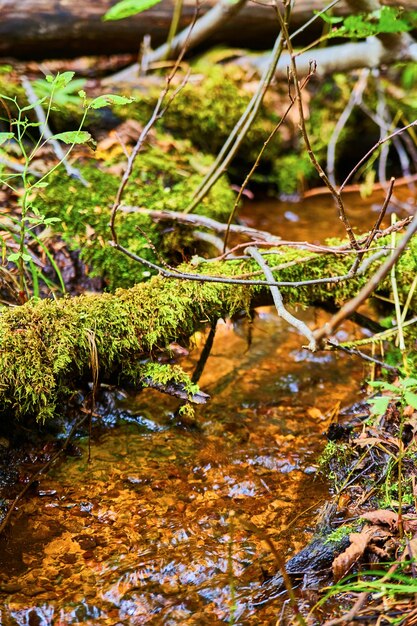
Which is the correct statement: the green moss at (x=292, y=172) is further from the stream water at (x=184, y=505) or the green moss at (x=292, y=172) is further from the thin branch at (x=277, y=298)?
the thin branch at (x=277, y=298)

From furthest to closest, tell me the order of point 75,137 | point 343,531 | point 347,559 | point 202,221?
point 202,221
point 75,137
point 343,531
point 347,559

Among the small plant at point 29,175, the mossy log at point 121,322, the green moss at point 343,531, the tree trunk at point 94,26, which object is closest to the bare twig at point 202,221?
the mossy log at point 121,322

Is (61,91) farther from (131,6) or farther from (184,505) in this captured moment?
(184,505)

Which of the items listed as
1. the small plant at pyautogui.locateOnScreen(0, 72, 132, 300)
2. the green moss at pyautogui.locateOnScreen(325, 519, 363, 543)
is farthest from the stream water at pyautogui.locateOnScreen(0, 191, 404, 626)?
the small plant at pyautogui.locateOnScreen(0, 72, 132, 300)

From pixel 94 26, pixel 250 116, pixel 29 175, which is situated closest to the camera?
pixel 250 116


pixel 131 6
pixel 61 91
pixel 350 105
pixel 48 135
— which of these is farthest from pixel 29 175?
pixel 350 105

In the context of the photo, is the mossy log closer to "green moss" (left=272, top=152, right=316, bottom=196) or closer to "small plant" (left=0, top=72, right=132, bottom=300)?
"small plant" (left=0, top=72, right=132, bottom=300)

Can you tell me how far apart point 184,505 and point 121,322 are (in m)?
0.89

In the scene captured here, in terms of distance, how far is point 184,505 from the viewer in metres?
2.46

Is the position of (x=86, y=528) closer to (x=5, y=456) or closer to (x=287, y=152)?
(x=5, y=456)

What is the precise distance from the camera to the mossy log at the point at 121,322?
7.81 feet

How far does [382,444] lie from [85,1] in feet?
16.6

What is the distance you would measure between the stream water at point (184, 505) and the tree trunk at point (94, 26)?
379cm

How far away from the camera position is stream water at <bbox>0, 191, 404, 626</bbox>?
1999 mm
